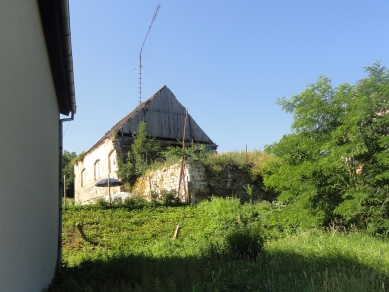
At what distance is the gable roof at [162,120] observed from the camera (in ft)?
77.6

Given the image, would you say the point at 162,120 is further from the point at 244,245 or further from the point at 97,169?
the point at 244,245

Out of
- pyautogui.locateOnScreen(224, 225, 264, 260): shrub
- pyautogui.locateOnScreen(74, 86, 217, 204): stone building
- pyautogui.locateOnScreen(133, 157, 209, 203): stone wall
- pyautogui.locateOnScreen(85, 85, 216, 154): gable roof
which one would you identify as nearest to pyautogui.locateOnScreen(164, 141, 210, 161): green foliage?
pyautogui.locateOnScreen(133, 157, 209, 203): stone wall

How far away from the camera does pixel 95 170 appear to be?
25.5 m

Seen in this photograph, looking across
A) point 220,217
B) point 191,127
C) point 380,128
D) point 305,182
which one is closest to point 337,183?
point 305,182

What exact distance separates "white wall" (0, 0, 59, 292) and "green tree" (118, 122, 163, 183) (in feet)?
50.6

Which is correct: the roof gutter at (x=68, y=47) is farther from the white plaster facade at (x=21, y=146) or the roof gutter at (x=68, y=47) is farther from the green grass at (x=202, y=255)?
the green grass at (x=202, y=255)

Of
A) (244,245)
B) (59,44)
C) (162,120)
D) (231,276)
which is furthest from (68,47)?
(162,120)

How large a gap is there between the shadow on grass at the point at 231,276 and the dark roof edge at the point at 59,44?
10.0 ft

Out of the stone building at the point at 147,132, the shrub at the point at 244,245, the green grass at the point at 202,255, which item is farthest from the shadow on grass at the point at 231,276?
the stone building at the point at 147,132

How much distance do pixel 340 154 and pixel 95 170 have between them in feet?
62.7

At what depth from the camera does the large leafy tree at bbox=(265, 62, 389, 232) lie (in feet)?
30.7

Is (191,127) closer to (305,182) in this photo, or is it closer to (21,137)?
(305,182)

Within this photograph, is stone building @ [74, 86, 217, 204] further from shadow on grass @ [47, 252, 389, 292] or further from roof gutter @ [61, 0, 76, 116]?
shadow on grass @ [47, 252, 389, 292]

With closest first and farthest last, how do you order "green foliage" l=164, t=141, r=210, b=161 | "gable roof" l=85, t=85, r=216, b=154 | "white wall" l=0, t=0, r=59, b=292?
"white wall" l=0, t=0, r=59, b=292 < "green foliage" l=164, t=141, r=210, b=161 < "gable roof" l=85, t=85, r=216, b=154
